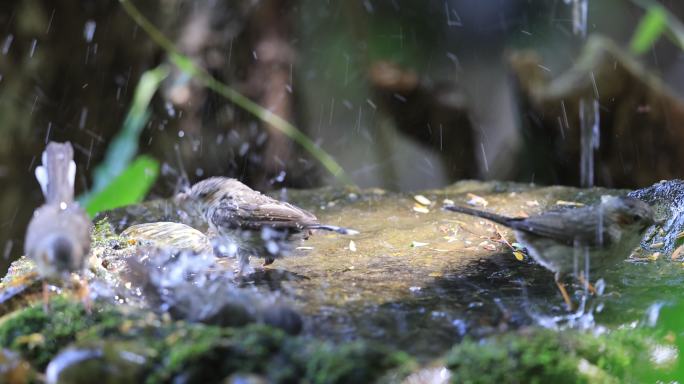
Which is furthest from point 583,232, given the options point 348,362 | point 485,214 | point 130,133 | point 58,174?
point 130,133

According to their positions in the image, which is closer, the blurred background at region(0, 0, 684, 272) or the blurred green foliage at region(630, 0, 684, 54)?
the blurred green foliage at region(630, 0, 684, 54)

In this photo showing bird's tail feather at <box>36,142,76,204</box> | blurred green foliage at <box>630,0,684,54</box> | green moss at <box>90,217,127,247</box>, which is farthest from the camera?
blurred green foliage at <box>630,0,684,54</box>

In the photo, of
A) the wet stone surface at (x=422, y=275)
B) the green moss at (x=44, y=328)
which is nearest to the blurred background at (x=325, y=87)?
the wet stone surface at (x=422, y=275)

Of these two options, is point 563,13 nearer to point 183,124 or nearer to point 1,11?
point 183,124

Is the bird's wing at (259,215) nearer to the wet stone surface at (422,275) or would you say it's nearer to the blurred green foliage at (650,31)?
the wet stone surface at (422,275)

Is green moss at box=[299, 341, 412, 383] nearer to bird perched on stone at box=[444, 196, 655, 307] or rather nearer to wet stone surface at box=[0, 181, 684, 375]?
wet stone surface at box=[0, 181, 684, 375]

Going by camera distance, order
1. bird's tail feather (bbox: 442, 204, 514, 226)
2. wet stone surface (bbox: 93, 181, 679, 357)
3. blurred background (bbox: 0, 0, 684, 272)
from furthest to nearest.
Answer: blurred background (bbox: 0, 0, 684, 272), bird's tail feather (bbox: 442, 204, 514, 226), wet stone surface (bbox: 93, 181, 679, 357)

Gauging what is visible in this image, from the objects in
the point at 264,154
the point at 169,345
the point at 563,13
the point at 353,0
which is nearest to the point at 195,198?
the point at 169,345

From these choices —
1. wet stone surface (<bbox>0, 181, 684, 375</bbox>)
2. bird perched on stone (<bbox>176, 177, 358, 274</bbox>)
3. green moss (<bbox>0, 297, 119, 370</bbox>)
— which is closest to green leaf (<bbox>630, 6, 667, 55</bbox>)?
wet stone surface (<bbox>0, 181, 684, 375</bbox>)
